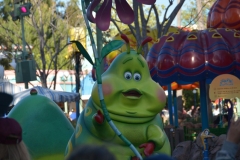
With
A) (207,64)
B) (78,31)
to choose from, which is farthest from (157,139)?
(78,31)

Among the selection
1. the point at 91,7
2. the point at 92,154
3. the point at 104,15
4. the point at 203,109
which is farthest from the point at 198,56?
the point at 92,154

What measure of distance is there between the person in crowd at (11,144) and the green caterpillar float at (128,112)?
211 centimetres

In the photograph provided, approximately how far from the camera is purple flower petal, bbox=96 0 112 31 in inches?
173

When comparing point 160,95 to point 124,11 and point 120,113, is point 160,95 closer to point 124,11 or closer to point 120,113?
point 120,113

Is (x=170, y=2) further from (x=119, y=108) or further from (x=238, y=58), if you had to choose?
(x=119, y=108)

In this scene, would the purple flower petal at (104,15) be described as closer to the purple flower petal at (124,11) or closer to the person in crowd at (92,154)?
the purple flower petal at (124,11)

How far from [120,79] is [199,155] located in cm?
131

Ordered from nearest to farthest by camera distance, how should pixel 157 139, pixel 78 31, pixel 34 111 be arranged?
pixel 157 139 → pixel 34 111 → pixel 78 31

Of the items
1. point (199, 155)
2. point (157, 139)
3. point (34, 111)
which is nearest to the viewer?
point (157, 139)

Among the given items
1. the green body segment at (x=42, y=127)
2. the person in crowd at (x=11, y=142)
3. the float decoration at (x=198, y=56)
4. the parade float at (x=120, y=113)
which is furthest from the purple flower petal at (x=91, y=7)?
the float decoration at (x=198, y=56)

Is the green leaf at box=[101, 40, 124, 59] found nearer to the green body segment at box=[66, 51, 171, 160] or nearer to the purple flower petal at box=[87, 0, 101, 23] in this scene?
the purple flower petal at box=[87, 0, 101, 23]

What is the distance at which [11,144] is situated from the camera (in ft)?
9.52

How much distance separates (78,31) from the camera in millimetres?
22328

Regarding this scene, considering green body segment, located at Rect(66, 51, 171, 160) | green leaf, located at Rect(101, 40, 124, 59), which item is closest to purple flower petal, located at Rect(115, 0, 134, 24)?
green leaf, located at Rect(101, 40, 124, 59)
